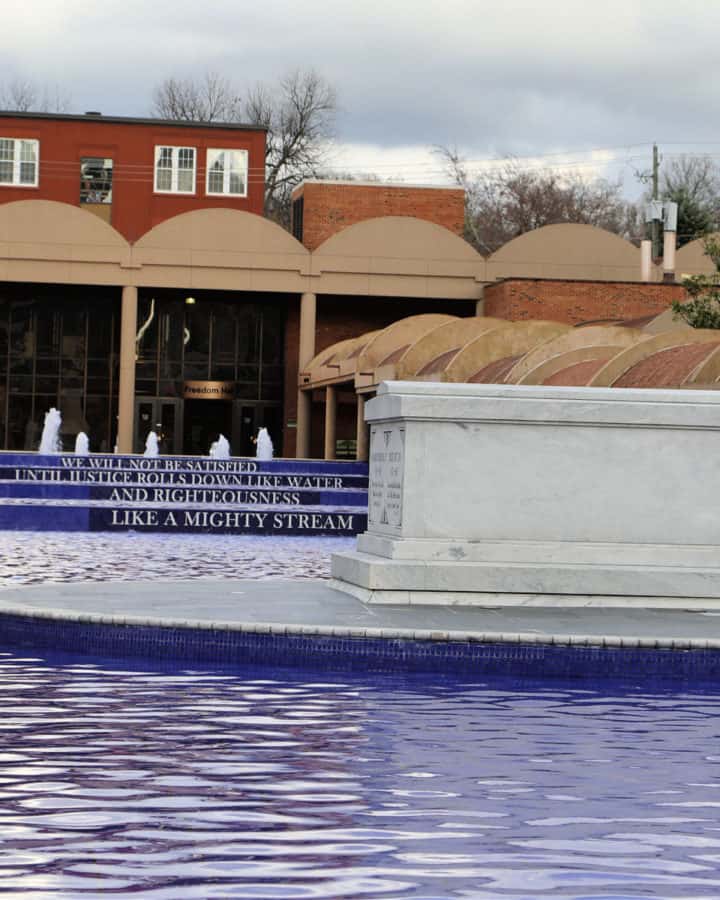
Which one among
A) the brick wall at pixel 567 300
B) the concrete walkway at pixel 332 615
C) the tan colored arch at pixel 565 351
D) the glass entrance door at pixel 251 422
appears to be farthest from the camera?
the glass entrance door at pixel 251 422

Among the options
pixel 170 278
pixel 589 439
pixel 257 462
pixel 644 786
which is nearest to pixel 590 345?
pixel 257 462

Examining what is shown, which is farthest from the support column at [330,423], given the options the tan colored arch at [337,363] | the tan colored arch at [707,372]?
the tan colored arch at [707,372]

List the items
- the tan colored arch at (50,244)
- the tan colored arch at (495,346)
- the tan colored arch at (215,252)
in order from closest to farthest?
the tan colored arch at (495,346), the tan colored arch at (50,244), the tan colored arch at (215,252)

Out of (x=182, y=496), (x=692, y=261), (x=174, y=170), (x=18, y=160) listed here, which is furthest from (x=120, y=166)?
(x=182, y=496)

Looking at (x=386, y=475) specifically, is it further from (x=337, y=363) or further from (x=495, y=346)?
(x=337, y=363)

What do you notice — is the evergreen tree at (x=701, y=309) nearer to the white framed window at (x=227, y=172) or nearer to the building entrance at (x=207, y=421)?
the building entrance at (x=207, y=421)

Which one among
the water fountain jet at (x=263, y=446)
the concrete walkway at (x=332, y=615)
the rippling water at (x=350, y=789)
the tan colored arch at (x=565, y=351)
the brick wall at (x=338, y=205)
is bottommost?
the rippling water at (x=350, y=789)

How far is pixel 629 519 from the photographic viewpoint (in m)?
13.0

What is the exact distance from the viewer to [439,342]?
1378 inches

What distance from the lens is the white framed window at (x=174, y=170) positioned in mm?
53969

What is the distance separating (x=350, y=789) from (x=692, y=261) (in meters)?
42.2

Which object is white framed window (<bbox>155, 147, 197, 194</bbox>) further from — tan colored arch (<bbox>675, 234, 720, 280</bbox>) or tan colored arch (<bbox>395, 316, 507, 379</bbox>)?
tan colored arch (<bbox>395, 316, 507, 379</bbox>)

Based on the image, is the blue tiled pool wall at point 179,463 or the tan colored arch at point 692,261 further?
the tan colored arch at point 692,261

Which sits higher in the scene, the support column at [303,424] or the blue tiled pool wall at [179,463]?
the support column at [303,424]
